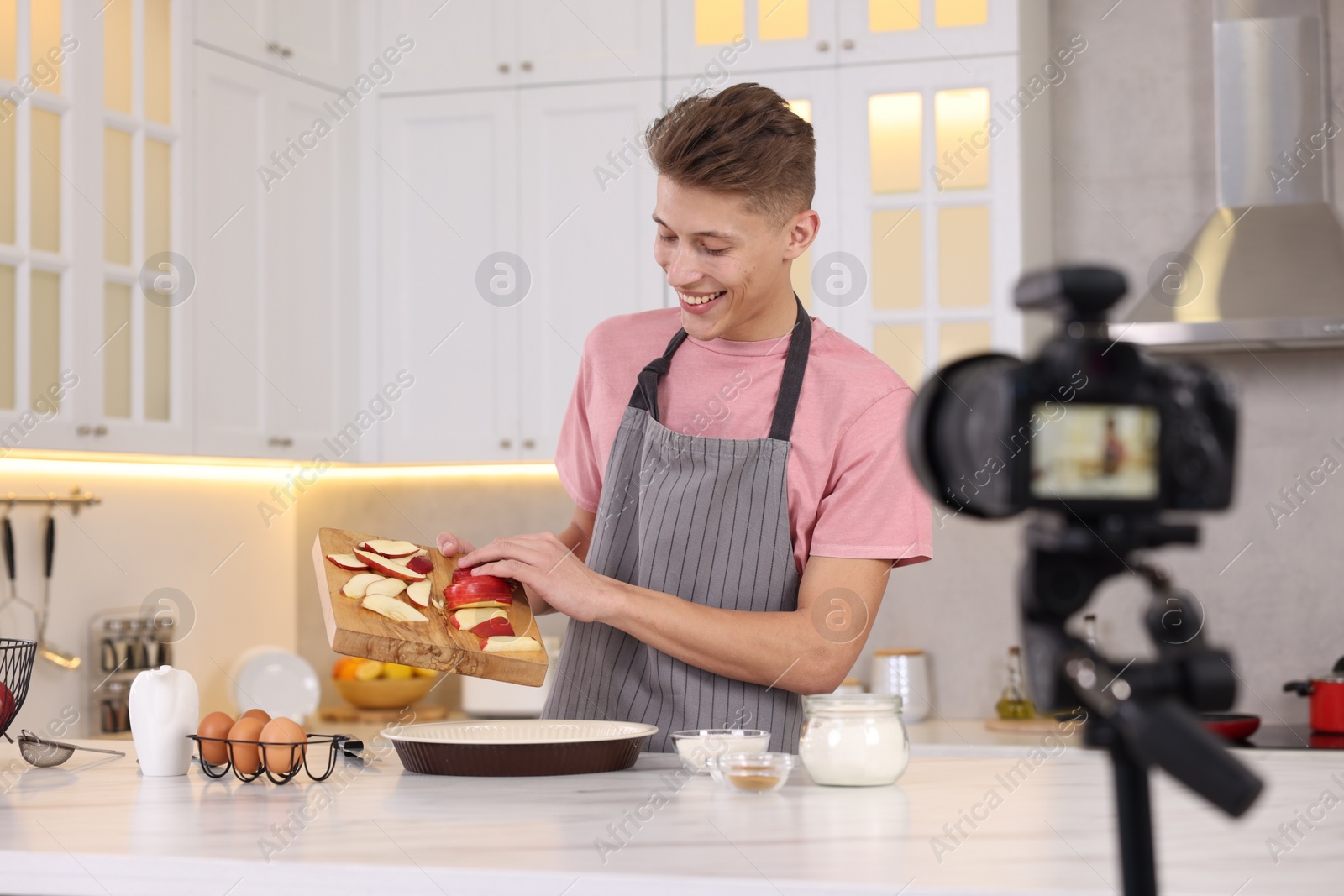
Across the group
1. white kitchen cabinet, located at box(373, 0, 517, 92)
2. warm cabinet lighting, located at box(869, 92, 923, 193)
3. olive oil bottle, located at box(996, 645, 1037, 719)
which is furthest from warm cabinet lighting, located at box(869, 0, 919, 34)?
olive oil bottle, located at box(996, 645, 1037, 719)

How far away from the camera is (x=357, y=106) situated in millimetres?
3436

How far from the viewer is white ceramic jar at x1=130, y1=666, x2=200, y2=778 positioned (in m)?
1.39

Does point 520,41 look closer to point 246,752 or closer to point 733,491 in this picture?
point 733,491

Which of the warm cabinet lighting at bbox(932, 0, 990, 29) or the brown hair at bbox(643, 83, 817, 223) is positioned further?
the warm cabinet lighting at bbox(932, 0, 990, 29)

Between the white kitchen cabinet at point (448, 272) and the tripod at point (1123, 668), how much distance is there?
2802mm

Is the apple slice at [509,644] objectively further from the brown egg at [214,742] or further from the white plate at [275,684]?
the white plate at [275,684]

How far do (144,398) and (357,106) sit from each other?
3.29 ft

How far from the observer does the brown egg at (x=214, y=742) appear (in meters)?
1.36

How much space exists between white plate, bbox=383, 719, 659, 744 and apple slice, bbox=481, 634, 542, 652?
81 millimetres

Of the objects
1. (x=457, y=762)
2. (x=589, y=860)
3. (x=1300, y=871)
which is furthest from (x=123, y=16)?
(x=1300, y=871)

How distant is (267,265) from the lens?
319 centimetres

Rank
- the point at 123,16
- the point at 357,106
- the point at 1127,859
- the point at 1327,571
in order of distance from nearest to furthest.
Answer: the point at 1127,859, the point at 123,16, the point at 1327,571, the point at 357,106

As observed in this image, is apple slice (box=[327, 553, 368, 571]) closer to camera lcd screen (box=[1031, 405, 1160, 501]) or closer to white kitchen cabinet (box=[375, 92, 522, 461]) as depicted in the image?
camera lcd screen (box=[1031, 405, 1160, 501])

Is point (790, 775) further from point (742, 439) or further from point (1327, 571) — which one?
point (1327, 571)
